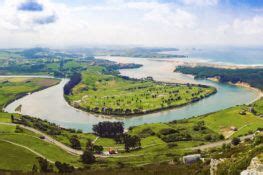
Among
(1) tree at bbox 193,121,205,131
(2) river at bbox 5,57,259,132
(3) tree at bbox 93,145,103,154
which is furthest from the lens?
(2) river at bbox 5,57,259,132

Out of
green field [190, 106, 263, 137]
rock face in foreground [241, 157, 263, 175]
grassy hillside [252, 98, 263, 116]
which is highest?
rock face in foreground [241, 157, 263, 175]

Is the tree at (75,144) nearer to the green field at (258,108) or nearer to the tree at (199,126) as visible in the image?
the tree at (199,126)

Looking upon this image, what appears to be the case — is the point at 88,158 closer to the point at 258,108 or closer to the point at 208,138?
the point at 208,138

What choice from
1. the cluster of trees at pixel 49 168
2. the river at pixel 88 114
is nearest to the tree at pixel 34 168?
the cluster of trees at pixel 49 168

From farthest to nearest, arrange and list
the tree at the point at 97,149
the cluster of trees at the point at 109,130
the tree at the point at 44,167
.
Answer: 1. the cluster of trees at the point at 109,130
2. the tree at the point at 97,149
3. the tree at the point at 44,167

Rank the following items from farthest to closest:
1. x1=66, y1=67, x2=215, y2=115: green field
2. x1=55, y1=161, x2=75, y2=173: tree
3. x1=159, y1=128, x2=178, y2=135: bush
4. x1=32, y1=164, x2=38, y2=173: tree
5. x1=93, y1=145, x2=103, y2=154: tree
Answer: x1=66, y1=67, x2=215, y2=115: green field → x1=159, y1=128, x2=178, y2=135: bush → x1=93, y1=145, x2=103, y2=154: tree → x1=32, y1=164, x2=38, y2=173: tree → x1=55, y1=161, x2=75, y2=173: tree

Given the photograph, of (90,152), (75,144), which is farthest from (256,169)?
(75,144)

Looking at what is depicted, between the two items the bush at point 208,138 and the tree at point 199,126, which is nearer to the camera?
the bush at point 208,138

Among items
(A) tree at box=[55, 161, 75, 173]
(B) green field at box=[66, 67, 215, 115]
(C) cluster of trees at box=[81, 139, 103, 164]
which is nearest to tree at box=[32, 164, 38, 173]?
(A) tree at box=[55, 161, 75, 173]

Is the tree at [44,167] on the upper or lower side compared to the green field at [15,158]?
upper

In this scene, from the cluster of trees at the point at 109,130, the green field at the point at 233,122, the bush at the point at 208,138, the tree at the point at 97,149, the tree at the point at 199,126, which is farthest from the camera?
the tree at the point at 199,126

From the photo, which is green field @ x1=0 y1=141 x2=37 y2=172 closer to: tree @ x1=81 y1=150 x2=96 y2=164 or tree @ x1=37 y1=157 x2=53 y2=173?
tree @ x1=37 y1=157 x2=53 y2=173

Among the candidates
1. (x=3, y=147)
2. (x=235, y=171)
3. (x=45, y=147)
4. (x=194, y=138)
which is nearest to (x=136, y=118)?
(x=194, y=138)
